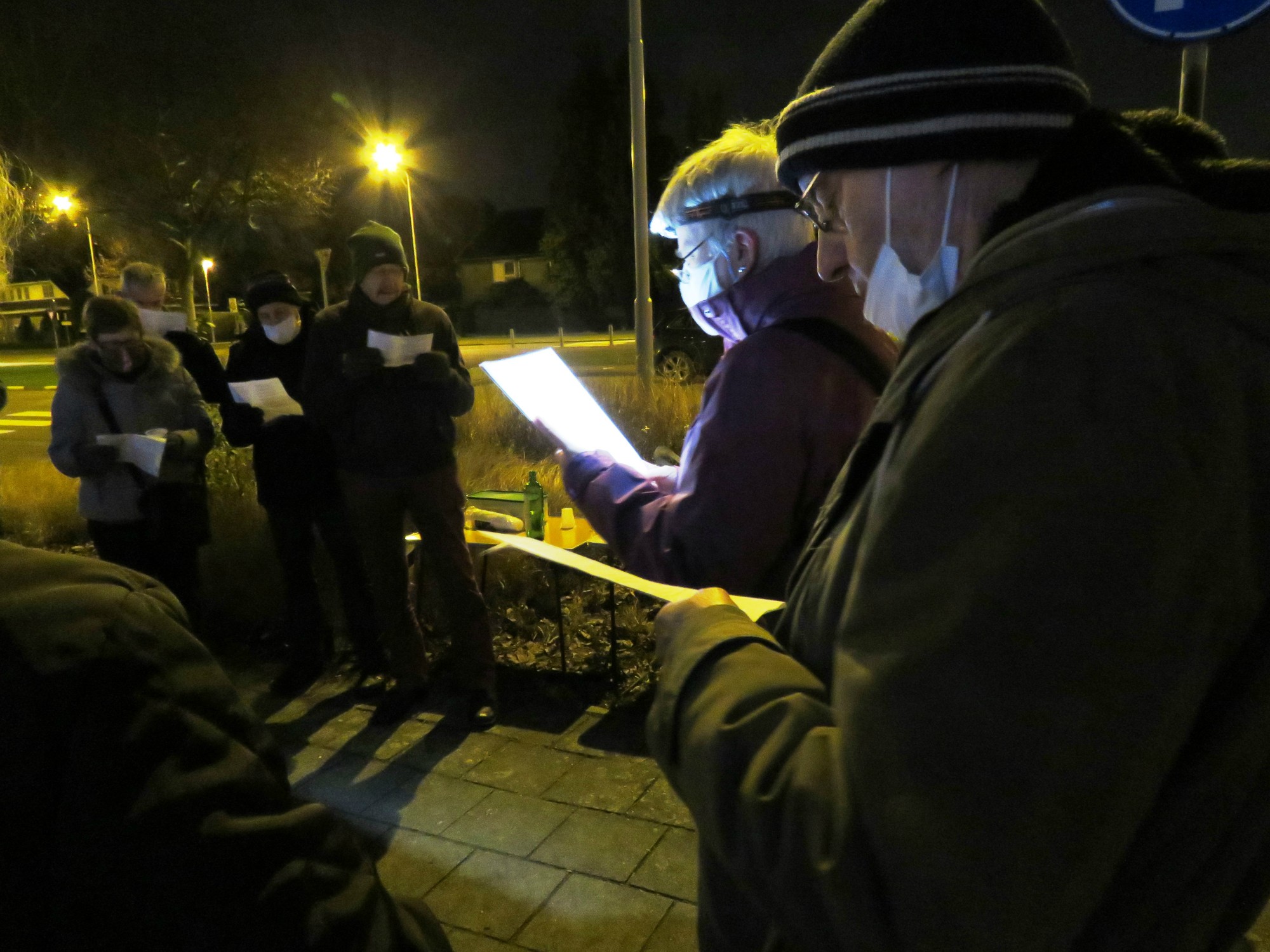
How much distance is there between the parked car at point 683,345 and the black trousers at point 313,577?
892 centimetres

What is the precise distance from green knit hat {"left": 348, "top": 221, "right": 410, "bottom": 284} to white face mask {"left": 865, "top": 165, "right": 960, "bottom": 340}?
10.8 feet

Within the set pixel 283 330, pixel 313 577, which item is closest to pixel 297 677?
pixel 313 577

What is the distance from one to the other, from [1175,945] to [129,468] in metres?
4.62

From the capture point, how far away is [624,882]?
2934mm

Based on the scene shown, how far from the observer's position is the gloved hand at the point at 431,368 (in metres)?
4.11

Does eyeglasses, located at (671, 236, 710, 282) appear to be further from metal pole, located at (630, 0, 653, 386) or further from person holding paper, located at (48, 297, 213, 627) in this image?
metal pole, located at (630, 0, 653, 386)

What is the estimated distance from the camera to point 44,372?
29.6 metres

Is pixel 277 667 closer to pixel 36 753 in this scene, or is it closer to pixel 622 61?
pixel 36 753

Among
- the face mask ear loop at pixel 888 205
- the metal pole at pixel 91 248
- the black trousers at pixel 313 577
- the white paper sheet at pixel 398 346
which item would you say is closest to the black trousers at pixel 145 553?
the black trousers at pixel 313 577

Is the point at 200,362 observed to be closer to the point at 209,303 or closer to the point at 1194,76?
the point at 1194,76

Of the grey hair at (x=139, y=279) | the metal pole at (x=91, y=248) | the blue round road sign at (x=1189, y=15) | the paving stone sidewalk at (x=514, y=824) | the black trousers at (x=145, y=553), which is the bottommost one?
the paving stone sidewalk at (x=514, y=824)

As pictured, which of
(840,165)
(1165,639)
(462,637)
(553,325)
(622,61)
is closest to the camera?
(1165,639)

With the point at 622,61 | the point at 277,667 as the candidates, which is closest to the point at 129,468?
the point at 277,667

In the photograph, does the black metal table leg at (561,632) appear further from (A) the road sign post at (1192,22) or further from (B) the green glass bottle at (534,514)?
(A) the road sign post at (1192,22)
